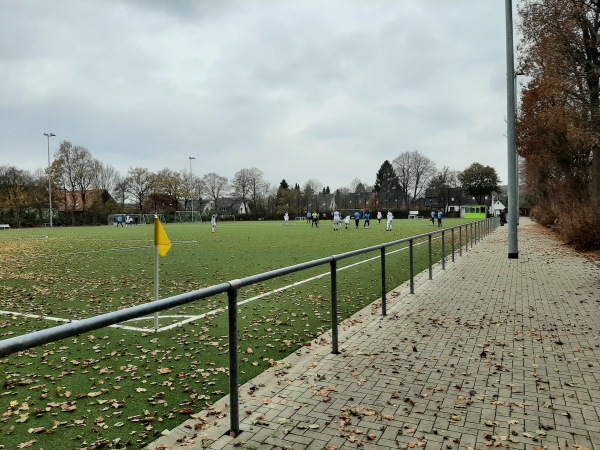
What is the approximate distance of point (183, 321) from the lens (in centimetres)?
707

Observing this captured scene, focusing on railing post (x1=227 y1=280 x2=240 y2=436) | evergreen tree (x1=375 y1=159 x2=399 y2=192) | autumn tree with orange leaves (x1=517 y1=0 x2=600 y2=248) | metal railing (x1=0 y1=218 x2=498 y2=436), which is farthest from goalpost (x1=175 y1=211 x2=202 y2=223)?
railing post (x1=227 y1=280 x2=240 y2=436)

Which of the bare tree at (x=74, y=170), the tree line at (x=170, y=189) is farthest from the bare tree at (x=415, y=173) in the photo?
the bare tree at (x=74, y=170)

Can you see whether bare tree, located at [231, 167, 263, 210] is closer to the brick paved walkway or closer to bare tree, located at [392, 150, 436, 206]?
bare tree, located at [392, 150, 436, 206]

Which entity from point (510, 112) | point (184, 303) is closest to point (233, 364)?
point (184, 303)

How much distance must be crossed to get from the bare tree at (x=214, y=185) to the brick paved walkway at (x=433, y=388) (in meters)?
105

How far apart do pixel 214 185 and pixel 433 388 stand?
109 m

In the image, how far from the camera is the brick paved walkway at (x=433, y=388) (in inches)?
130

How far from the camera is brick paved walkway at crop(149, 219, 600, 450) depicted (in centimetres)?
331

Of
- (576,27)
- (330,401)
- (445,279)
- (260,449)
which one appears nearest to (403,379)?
(330,401)

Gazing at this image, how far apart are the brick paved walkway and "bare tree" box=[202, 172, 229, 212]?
10525 centimetres

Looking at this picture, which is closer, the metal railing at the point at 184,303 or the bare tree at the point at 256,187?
the metal railing at the point at 184,303

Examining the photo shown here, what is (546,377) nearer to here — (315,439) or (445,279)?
(315,439)

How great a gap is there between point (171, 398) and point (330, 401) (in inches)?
55.6

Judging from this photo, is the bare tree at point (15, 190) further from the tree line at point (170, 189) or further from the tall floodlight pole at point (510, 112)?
the tall floodlight pole at point (510, 112)
